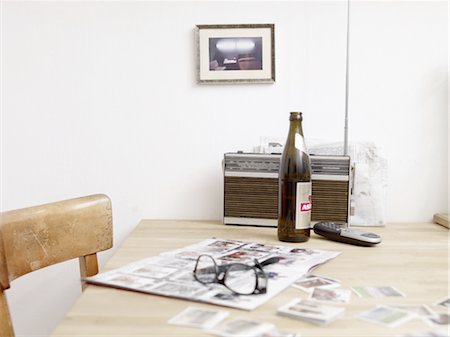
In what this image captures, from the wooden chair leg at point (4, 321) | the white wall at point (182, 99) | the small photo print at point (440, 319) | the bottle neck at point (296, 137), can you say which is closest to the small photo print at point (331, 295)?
the small photo print at point (440, 319)

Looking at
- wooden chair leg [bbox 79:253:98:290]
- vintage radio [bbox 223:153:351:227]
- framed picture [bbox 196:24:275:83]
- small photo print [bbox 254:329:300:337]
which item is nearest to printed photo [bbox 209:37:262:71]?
framed picture [bbox 196:24:275:83]

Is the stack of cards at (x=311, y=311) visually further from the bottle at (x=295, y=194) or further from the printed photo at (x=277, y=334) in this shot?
the bottle at (x=295, y=194)

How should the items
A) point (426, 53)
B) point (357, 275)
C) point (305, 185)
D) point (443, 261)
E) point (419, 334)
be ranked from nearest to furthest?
point (419, 334)
point (357, 275)
point (443, 261)
point (305, 185)
point (426, 53)

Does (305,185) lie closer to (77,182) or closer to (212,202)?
(212,202)

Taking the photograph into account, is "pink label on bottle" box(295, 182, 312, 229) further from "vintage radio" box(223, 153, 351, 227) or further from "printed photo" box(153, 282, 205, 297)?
"printed photo" box(153, 282, 205, 297)

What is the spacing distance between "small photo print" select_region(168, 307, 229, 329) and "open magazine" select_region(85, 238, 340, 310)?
0.03m

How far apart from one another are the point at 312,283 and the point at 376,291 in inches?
4.5

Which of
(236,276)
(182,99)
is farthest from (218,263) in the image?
(182,99)

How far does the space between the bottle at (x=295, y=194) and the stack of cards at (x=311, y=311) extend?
418 mm

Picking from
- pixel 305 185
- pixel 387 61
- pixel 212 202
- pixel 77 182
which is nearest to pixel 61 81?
pixel 77 182

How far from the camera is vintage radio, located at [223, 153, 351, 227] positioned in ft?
4.73

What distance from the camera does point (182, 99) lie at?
5.46 feet

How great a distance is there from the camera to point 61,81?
5.49ft

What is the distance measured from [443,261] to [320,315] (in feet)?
1.56
